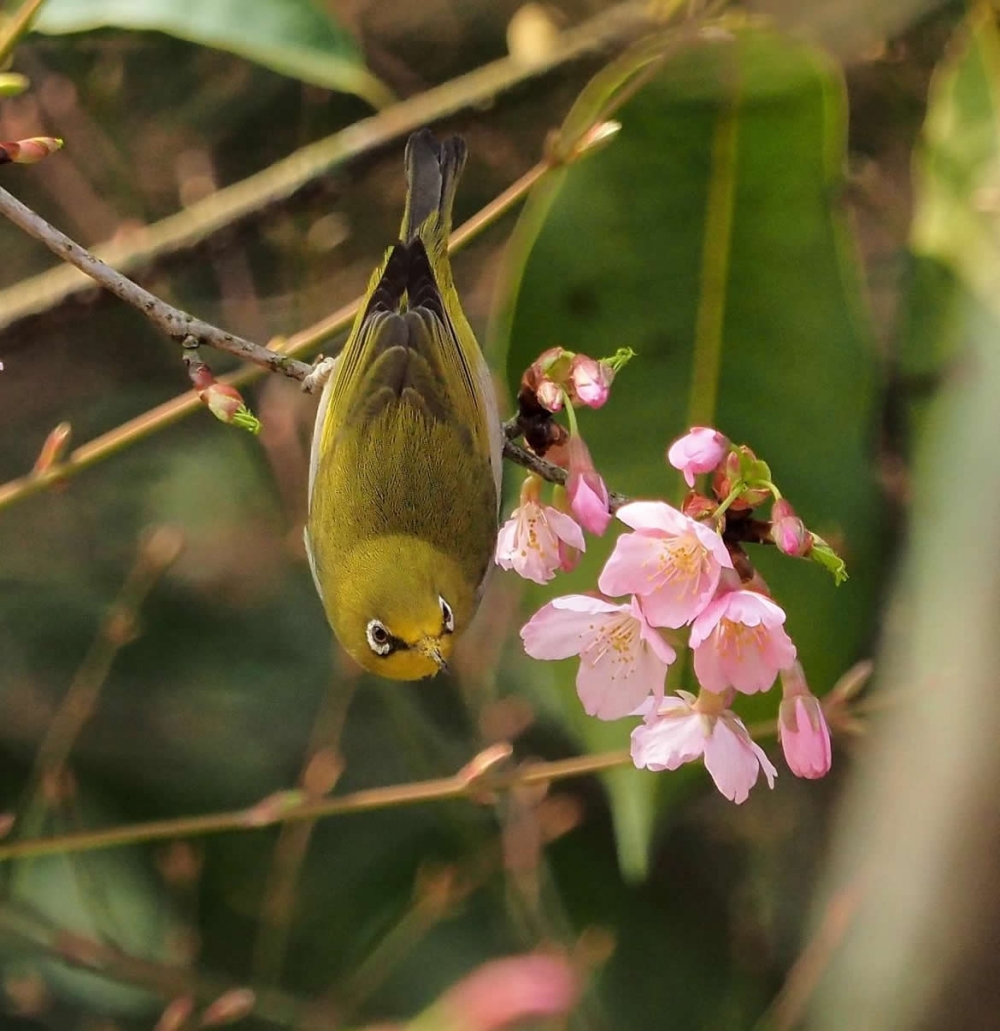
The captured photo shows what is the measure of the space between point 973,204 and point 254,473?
64.8 inches

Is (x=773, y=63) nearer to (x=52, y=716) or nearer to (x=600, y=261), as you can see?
(x=600, y=261)

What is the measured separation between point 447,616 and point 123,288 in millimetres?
568

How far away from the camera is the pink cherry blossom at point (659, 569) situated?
91 centimetres

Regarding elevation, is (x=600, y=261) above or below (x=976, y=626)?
above

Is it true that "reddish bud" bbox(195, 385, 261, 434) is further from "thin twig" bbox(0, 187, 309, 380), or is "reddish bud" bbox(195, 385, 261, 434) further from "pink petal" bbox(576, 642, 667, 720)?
"pink petal" bbox(576, 642, 667, 720)

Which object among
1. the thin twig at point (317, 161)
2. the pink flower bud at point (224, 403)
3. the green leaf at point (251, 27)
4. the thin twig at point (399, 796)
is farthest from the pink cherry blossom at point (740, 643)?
the thin twig at point (317, 161)

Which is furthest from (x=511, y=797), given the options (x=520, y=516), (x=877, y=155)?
(x=877, y=155)

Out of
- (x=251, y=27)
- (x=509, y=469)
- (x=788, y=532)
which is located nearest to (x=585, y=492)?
(x=788, y=532)

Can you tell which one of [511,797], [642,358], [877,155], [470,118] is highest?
[877,155]

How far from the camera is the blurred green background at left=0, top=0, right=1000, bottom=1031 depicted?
4.49 feet

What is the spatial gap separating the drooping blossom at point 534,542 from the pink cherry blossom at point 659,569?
0.33ft

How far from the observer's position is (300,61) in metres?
1.43

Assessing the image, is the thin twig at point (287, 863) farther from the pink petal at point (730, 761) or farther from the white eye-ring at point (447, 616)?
the pink petal at point (730, 761)

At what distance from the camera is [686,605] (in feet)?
3.04
